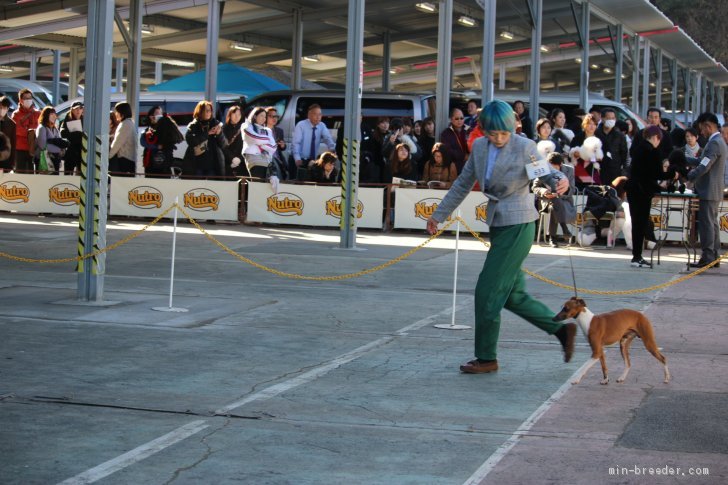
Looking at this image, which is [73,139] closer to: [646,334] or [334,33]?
[334,33]

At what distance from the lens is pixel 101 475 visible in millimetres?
5785

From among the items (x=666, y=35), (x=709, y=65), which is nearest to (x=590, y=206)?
(x=666, y=35)

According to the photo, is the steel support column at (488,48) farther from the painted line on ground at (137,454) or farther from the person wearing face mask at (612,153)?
the painted line on ground at (137,454)

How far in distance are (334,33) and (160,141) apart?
12.9 metres

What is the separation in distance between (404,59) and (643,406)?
1393 inches

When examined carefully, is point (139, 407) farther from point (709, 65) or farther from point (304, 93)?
point (709, 65)

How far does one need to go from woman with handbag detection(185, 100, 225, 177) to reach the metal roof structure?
17.1ft

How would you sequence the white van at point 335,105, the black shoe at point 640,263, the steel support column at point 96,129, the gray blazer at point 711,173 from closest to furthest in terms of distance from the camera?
1. the steel support column at point 96,129
2. the gray blazer at point 711,173
3. the black shoe at point 640,263
4. the white van at point 335,105

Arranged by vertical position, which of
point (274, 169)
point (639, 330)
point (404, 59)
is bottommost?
point (639, 330)

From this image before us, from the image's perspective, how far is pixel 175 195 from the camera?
74.9 ft

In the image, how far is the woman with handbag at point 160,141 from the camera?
Answer: 2302cm

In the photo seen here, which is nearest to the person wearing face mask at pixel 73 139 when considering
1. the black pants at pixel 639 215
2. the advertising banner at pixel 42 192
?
the advertising banner at pixel 42 192

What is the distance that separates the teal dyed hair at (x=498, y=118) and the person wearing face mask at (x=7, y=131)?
16937 millimetres

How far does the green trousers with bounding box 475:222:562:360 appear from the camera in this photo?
28.1 ft
